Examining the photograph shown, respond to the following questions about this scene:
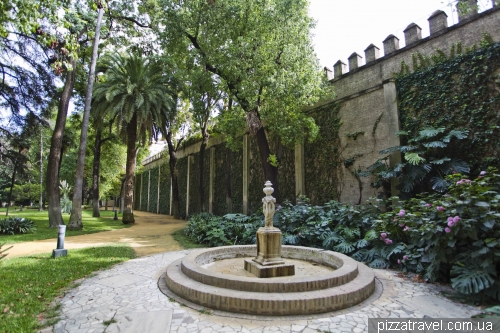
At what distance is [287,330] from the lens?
10.4ft

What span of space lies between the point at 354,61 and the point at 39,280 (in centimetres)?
1144

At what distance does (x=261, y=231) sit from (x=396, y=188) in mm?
5144

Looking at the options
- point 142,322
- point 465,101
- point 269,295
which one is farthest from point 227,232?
point 465,101

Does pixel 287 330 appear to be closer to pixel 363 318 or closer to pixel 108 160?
pixel 363 318

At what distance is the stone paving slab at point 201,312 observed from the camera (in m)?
3.26

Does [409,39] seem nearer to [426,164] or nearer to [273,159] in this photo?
[426,164]

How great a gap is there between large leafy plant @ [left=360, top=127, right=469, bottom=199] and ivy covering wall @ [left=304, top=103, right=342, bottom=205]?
8.47ft

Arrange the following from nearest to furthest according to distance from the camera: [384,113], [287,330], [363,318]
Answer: [287,330] < [363,318] < [384,113]

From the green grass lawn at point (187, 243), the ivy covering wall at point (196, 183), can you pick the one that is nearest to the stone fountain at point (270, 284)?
the green grass lawn at point (187, 243)

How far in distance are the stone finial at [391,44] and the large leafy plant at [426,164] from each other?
325cm

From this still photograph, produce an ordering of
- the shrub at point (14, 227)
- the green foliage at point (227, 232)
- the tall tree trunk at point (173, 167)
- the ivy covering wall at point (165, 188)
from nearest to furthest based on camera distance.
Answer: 1. the green foliage at point (227, 232)
2. the shrub at point (14, 227)
3. the tall tree trunk at point (173, 167)
4. the ivy covering wall at point (165, 188)

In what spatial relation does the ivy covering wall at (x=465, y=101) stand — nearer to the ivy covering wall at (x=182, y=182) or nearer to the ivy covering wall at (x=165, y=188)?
the ivy covering wall at (x=182, y=182)

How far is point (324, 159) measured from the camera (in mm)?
11406

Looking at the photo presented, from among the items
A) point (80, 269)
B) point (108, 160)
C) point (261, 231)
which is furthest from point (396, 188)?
point (108, 160)
